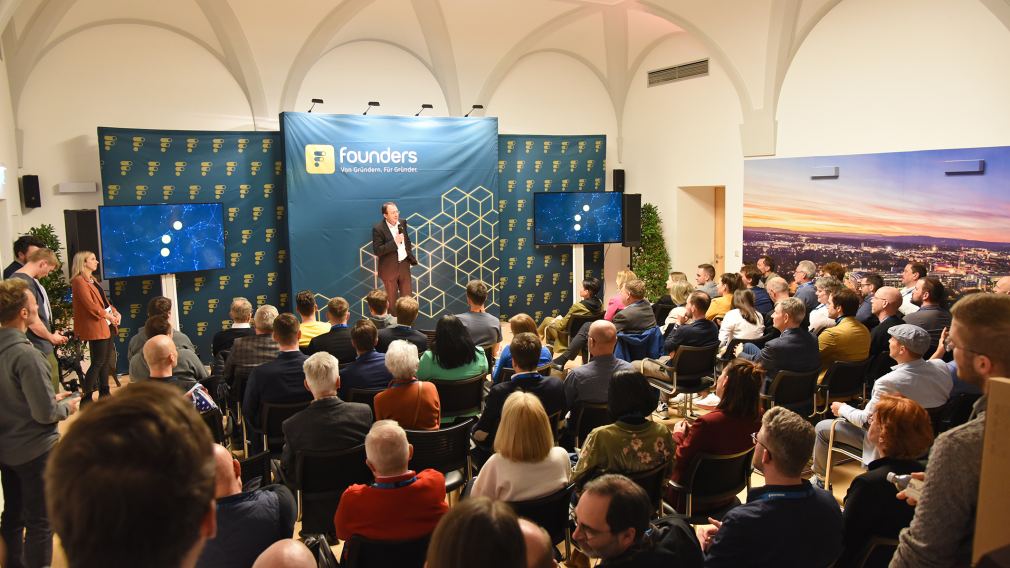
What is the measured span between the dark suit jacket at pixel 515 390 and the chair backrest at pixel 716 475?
3.12ft

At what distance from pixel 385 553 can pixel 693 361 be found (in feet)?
12.5

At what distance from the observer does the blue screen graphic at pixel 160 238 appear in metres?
7.78

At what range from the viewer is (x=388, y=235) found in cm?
959

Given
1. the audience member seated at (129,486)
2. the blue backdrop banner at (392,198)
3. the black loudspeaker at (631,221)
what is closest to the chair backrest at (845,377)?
the audience member seated at (129,486)

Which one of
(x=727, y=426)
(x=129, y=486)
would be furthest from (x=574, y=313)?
(x=129, y=486)

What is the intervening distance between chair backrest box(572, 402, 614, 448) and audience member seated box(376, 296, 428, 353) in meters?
1.52

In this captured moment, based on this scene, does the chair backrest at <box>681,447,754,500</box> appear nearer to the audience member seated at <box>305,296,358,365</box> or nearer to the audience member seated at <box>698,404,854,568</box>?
the audience member seated at <box>698,404,854,568</box>

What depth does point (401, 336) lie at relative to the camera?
5434 millimetres

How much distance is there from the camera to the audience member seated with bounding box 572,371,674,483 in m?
3.29

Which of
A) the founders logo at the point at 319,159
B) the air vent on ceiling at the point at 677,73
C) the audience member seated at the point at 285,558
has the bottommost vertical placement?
the audience member seated at the point at 285,558

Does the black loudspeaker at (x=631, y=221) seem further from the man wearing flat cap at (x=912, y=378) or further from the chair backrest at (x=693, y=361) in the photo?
the man wearing flat cap at (x=912, y=378)

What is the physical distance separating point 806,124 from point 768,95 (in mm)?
730

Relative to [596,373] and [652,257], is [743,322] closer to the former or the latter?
[596,373]

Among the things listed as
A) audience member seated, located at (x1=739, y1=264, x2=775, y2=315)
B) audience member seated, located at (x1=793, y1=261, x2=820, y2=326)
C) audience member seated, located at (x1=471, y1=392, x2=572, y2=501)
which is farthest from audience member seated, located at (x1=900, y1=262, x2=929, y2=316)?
audience member seated, located at (x1=471, y1=392, x2=572, y2=501)
